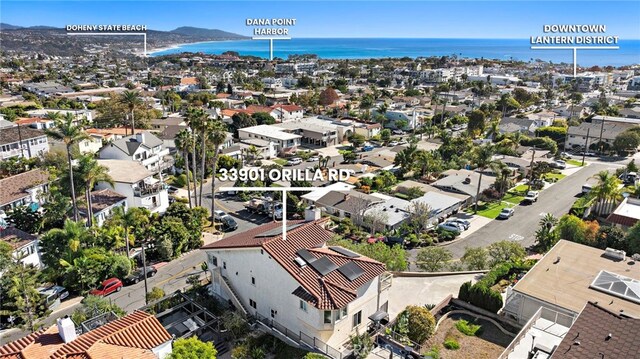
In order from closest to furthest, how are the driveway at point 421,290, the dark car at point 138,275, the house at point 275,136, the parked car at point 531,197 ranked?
the driveway at point 421,290 < the dark car at point 138,275 < the parked car at point 531,197 < the house at point 275,136

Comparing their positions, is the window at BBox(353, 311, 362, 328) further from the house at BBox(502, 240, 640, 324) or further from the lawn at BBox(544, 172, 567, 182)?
the lawn at BBox(544, 172, 567, 182)

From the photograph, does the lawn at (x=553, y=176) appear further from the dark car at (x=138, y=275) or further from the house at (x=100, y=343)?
the house at (x=100, y=343)

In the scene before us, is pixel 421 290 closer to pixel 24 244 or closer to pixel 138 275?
pixel 138 275

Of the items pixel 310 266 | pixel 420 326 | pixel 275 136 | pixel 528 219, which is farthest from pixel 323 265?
pixel 275 136

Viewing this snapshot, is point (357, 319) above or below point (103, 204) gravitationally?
above

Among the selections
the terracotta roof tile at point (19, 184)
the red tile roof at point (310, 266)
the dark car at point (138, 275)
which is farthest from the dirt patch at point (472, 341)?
the terracotta roof tile at point (19, 184)
